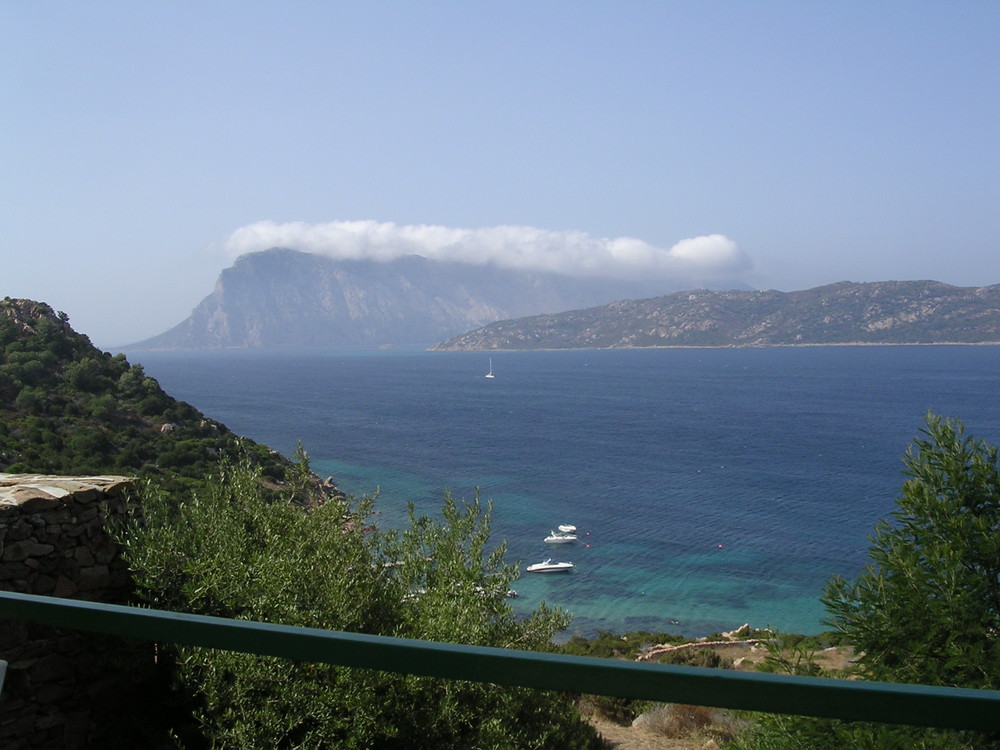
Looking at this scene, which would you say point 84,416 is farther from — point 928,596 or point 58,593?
point 928,596

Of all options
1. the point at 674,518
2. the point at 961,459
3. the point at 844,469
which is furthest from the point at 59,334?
the point at 844,469

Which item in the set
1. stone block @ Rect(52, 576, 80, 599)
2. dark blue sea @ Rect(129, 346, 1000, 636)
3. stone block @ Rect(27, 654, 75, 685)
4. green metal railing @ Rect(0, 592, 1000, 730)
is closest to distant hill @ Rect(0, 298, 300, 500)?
dark blue sea @ Rect(129, 346, 1000, 636)

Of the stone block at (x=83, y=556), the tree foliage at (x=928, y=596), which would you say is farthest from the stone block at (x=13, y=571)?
the tree foliage at (x=928, y=596)

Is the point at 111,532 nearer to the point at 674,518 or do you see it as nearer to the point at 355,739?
the point at 355,739

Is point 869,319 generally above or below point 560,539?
above

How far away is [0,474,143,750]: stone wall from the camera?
471cm

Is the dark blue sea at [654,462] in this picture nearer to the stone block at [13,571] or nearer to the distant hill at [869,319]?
the stone block at [13,571]

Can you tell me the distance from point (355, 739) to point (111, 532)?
224cm

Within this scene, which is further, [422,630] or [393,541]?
[393,541]

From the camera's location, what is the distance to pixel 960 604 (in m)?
6.57

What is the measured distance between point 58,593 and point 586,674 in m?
5.17

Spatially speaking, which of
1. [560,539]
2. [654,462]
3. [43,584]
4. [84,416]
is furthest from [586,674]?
[654,462]

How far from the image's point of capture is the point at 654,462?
176 ft

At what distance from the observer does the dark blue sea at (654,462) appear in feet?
102
